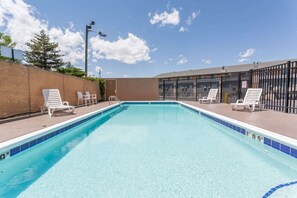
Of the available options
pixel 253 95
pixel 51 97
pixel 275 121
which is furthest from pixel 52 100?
pixel 253 95

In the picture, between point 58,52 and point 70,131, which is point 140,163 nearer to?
point 70,131

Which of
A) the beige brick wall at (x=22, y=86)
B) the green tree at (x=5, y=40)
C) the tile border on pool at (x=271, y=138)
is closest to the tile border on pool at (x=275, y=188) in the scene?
the tile border on pool at (x=271, y=138)

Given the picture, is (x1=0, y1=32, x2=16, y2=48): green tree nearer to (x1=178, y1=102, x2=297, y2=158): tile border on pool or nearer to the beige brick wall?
the beige brick wall

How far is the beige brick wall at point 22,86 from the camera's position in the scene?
455cm

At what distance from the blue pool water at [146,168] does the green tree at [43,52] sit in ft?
102

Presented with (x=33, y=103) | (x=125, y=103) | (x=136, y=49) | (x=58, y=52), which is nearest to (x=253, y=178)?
(x=33, y=103)

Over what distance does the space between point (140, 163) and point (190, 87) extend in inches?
804

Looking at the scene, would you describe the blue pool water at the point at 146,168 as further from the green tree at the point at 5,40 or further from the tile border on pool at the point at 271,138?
the green tree at the point at 5,40

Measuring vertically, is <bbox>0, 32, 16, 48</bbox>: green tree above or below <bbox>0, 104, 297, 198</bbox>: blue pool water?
above

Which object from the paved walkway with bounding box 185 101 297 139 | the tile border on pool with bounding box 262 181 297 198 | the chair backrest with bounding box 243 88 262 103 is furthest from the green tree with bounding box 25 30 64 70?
→ the tile border on pool with bounding box 262 181 297 198

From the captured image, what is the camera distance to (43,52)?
96.1ft

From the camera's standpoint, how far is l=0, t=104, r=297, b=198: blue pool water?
192 centimetres

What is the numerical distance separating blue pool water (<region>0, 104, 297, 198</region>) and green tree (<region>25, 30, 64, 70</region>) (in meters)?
31.2

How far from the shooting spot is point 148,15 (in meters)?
12.4
